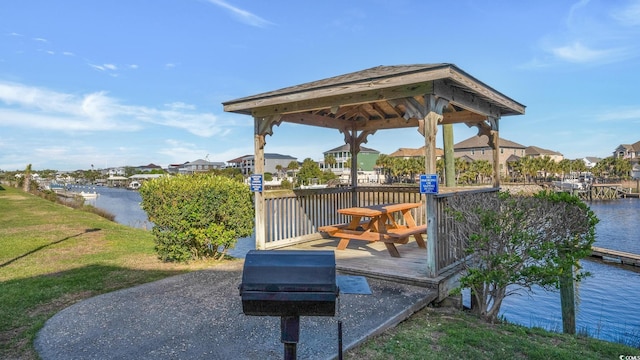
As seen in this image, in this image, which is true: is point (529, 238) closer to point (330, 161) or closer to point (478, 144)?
point (478, 144)

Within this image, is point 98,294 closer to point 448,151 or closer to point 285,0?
point 285,0

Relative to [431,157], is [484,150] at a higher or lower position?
higher

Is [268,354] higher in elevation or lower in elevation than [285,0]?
lower

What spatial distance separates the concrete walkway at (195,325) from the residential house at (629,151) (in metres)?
96.1

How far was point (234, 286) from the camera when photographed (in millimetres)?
4957

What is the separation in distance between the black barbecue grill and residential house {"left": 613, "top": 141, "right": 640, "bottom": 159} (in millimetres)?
98184

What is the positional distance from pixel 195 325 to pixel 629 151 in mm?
100828

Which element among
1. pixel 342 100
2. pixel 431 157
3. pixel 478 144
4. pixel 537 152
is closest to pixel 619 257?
pixel 431 157

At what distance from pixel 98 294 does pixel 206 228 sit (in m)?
1.86

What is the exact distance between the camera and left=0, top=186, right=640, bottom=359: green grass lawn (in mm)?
3180

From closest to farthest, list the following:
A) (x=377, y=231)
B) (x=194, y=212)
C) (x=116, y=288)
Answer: (x=116, y=288), (x=194, y=212), (x=377, y=231)

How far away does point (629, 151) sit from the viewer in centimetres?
7819

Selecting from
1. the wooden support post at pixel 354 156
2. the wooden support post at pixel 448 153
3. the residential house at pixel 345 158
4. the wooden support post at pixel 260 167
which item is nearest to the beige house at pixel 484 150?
the residential house at pixel 345 158

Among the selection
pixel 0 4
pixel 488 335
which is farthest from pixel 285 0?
pixel 488 335
